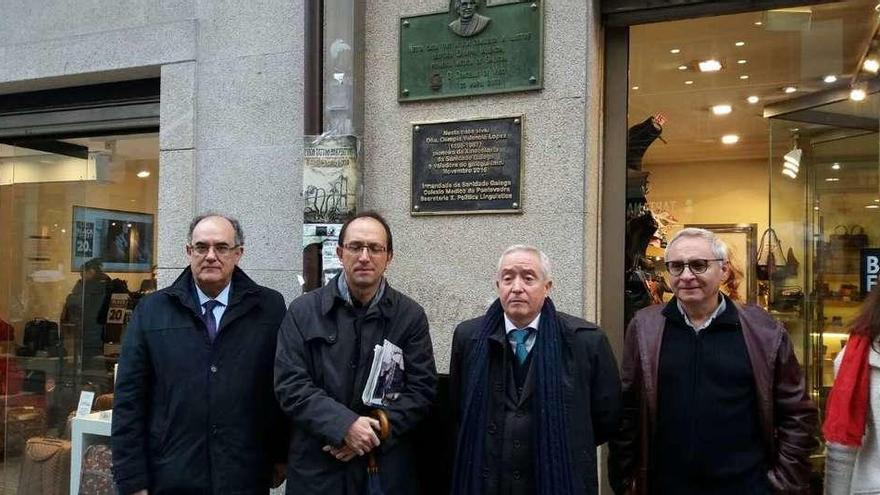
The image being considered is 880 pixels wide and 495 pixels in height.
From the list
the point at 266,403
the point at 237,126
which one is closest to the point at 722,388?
the point at 266,403

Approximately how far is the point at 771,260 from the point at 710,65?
158cm

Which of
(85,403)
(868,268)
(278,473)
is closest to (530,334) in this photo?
(278,473)

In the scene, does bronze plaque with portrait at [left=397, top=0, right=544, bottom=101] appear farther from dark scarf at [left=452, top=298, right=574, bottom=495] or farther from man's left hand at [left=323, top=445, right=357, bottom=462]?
man's left hand at [left=323, top=445, right=357, bottom=462]

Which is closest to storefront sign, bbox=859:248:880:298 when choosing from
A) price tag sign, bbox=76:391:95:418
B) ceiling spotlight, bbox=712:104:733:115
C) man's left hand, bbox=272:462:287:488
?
ceiling spotlight, bbox=712:104:733:115

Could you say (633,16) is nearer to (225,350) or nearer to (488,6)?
(488,6)

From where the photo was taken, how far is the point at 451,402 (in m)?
3.36

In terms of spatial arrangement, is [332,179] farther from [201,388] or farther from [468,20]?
[201,388]

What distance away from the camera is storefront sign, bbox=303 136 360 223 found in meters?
4.62

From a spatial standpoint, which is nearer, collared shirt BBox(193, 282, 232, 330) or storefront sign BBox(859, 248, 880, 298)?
collared shirt BBox(193, 282, 232, 330)

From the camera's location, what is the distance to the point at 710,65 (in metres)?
5.72

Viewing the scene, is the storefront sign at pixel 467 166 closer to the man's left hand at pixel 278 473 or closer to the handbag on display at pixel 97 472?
the man's left hand at pixel 278 473

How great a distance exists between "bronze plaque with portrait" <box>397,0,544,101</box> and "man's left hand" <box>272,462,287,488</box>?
227cm

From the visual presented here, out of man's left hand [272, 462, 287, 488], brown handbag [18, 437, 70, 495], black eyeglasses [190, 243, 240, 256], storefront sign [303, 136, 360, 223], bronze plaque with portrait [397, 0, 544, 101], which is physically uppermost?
bronze plaque with portrait [397, 0, 544, 101]

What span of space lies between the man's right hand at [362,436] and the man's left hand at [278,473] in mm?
773
